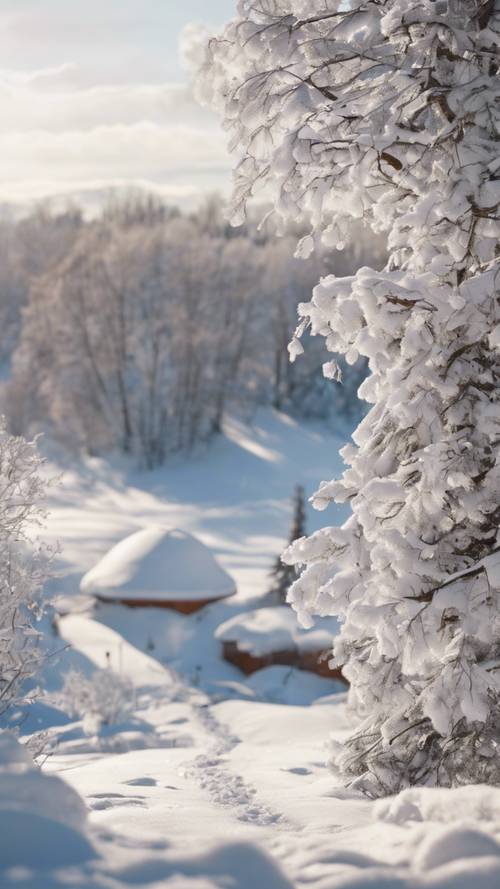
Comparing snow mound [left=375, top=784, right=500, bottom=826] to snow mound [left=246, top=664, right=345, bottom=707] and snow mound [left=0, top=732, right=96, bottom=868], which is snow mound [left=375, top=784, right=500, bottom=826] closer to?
snow mound [left=0, top=732, right=96, bottom=868]

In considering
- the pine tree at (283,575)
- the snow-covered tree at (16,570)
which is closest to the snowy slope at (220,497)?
the pine tree at (283,575)

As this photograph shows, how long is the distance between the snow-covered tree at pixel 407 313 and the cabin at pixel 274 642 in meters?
13.5

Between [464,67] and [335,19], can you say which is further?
[335,19]

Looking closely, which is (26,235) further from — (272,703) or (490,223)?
(490,223)

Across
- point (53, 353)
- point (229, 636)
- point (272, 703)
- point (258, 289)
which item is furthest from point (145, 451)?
point (272, 703)

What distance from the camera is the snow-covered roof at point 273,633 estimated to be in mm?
19328

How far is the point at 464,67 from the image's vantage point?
5.15 meters

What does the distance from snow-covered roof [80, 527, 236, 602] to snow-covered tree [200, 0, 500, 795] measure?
56.6 feet

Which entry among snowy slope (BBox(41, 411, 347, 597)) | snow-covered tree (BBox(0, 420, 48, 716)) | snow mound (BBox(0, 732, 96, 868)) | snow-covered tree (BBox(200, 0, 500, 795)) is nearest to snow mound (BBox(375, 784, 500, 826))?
snow-covered tree (BBox(200, 0, 500, 795))

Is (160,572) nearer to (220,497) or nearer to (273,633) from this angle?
(273,633)

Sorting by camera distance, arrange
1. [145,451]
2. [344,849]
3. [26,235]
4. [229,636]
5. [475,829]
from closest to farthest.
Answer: [475,829] < [344,849] < [229,636] < [145,451] < [26,235]

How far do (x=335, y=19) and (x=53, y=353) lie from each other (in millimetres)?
41198

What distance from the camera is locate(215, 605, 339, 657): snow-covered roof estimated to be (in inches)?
761

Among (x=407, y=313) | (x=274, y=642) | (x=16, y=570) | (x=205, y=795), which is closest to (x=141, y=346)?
(x=274, y=642)
